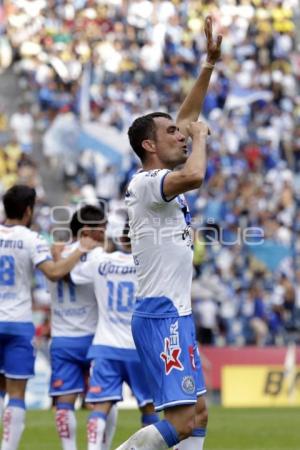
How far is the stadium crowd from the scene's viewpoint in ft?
81.4

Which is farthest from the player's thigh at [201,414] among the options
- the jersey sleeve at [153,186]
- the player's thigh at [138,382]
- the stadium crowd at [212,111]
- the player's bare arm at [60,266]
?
the stadium crowd at [212,111]

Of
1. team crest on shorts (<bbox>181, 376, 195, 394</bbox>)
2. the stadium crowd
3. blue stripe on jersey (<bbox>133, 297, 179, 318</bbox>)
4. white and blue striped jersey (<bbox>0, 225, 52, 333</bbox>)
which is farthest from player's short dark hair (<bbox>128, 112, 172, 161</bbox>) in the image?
the stadium crowd

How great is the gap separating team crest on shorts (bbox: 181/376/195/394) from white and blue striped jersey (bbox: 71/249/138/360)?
3.20 metres

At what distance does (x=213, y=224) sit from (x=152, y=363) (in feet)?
51.6

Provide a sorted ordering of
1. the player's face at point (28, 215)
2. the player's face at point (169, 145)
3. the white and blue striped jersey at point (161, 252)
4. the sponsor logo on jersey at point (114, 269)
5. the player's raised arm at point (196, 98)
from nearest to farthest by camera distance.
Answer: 1. the white and blue striped jersey at point (161, 252)
2. the player's face at point (169, 145)
3. the player's raised arm at point (196, 98)
4. the player's face at point (28, 215)
5. the sponsor logo on jersey at point (114, 269)

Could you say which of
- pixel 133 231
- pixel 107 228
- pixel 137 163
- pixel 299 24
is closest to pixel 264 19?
pixel 299 24

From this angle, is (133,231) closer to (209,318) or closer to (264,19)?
(209,318)

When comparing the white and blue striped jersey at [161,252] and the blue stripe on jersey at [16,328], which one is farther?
the blue stripe on jersey at [16,328]

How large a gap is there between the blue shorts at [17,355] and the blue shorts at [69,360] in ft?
1.86

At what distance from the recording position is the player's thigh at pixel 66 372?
11.8 meters

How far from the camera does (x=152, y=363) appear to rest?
27.9ft

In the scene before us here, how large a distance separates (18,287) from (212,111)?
18.6 meters

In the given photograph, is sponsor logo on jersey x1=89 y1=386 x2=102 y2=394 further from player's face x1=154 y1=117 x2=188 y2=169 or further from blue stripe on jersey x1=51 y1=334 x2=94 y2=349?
player's face x1=154 y1=117 x2=188 y2=169

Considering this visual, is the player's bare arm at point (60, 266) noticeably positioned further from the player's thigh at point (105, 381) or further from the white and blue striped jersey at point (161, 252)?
the white and blue striped jersey at point (161, 252)
